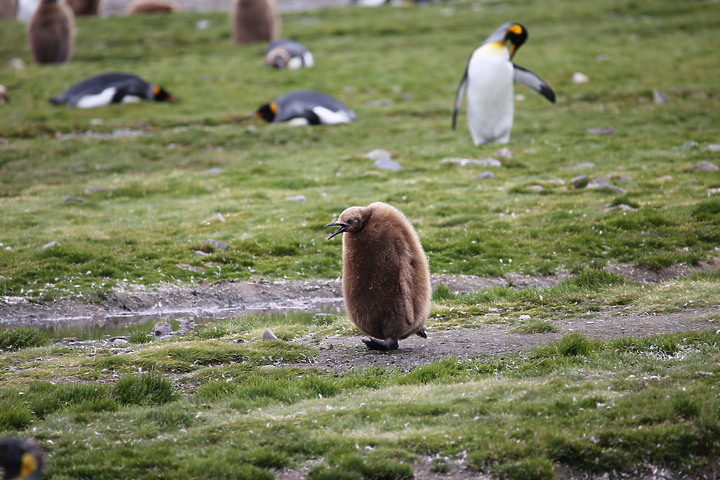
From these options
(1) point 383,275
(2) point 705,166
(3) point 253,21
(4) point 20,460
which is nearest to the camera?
(4) point 20,460

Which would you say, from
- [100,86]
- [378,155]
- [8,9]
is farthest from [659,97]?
[8,9]

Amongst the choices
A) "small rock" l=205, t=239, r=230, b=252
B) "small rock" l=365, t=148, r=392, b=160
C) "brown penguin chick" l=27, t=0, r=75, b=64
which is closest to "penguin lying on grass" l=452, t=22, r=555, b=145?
"small rock" l=365, t=148, r=392, b=160

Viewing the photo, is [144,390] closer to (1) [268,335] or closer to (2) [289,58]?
(1) [268,335]

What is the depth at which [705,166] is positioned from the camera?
16094 millimetres

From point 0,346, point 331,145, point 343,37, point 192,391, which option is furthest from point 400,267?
point 343,37

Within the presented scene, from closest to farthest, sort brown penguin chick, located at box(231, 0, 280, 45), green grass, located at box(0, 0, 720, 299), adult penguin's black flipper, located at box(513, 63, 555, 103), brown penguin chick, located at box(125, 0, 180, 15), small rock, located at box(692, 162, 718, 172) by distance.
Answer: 1. green grass, located at box(0, 0, 720, 299)
2. small rock, located at box(692, 162, 718, 172)
3. adult penguin's black flipper, located at box(513, 63, 555, 103)
4. brown penguin chick, located at box(231, 0, 280, 45)
5. brown penguin chick, located at box(125, 0, 180, 15)

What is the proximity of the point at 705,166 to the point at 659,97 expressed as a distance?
6887 millimetres

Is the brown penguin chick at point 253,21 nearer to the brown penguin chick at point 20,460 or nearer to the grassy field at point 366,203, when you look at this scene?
the grassy field at point 366,203

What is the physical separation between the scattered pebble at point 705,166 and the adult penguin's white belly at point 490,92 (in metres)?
4.65

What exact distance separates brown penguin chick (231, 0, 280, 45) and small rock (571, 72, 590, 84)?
11.7 m

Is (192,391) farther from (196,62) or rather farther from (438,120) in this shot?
(196,62)

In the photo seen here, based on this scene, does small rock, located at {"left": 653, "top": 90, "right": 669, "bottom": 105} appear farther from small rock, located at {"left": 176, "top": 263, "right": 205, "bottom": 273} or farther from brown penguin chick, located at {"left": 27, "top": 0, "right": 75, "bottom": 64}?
brown penguin chick, located at {"left": 27, "top": 0, "right": 75, "bottom": 64}

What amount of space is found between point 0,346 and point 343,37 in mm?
25073

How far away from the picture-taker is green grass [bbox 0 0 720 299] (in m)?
12.3
